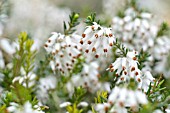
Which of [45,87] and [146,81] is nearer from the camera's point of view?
[146,81]

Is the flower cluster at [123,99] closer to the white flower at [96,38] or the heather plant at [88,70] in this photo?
the heather plant at [88,70]

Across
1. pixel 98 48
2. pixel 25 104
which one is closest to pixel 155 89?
pixel 98 48

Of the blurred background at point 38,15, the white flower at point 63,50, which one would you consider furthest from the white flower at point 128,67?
the blurred background at point 38,15

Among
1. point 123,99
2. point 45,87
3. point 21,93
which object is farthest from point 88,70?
point 123,99

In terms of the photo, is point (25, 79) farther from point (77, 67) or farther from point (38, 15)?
point (38, 15)

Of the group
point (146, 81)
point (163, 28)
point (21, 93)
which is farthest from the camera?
point (163, 28)

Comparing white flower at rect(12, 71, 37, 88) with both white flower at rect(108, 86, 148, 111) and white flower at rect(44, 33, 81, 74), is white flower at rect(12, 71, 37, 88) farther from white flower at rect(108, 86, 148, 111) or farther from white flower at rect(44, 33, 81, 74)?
white flower at rect(108, 86, 148, 111)

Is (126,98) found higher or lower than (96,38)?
lower

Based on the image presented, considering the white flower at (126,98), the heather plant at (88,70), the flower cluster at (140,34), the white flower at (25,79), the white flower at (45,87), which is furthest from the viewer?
the flower cluster at (140,34)

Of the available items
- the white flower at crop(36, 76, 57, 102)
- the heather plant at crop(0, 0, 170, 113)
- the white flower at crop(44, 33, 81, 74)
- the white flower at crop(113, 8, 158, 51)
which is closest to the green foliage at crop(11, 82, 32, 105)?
the heather plant at crop(0, 0, 170, 113)

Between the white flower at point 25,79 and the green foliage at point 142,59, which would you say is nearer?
the green foliage at point 142,59
